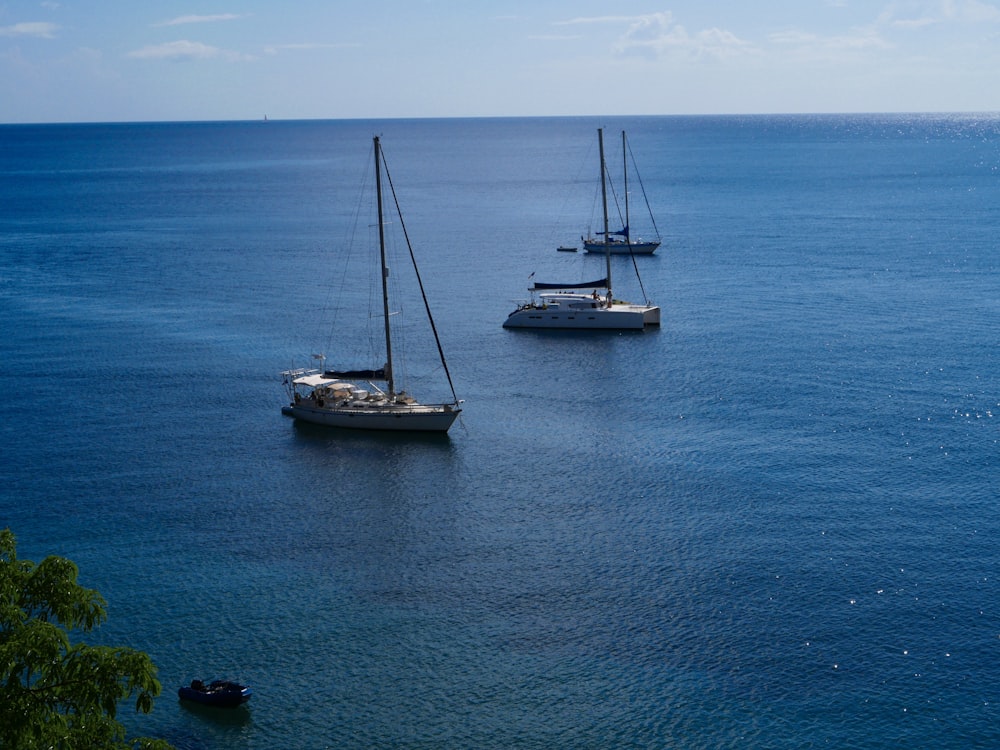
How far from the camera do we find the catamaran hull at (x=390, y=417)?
8338 cm

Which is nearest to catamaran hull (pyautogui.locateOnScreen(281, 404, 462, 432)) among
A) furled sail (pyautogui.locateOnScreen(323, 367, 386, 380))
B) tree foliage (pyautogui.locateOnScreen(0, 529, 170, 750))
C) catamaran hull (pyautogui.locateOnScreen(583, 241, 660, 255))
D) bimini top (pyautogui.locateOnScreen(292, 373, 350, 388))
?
bimini top (pyautogui.locateOnScreen(292, 373, 350, 388))

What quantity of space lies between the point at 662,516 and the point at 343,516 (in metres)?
19.3

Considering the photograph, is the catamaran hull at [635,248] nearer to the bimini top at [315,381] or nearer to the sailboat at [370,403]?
the sailboat at [370,403]

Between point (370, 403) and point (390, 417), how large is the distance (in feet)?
8.54

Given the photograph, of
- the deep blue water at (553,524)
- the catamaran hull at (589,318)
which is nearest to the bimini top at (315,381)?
the deep blue water at (553,524)

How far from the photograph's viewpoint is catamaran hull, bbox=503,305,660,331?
117m

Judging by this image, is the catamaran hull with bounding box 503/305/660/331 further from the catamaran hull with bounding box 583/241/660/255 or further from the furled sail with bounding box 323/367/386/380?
the catamaran hull with bounding box 583/241/660/255

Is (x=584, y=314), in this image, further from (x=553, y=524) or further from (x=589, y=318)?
(x=553, y=524)

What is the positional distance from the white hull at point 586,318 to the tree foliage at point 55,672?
92.3m

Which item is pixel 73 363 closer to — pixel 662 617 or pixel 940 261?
pixel 662 617

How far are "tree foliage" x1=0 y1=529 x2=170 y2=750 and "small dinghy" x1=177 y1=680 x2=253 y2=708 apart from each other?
799 inches

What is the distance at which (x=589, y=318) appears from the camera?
388ft

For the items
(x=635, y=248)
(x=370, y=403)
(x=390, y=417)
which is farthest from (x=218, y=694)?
(x=635, y=248)

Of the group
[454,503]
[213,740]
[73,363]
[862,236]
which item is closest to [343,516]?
[454,503]
